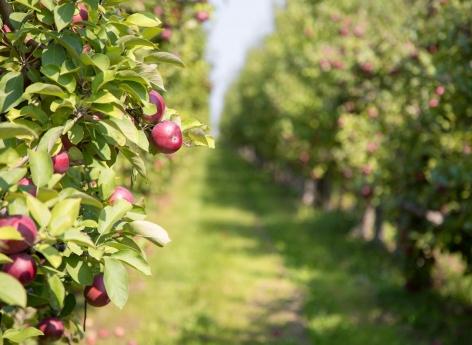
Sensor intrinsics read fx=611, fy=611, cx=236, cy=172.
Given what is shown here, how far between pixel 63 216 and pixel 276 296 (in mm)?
8097

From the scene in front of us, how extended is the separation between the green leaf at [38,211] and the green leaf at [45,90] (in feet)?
1.37

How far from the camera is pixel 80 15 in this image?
237 cm

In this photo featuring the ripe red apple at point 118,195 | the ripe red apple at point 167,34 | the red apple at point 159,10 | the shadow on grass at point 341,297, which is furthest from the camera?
the shadow on grass at point 341,297

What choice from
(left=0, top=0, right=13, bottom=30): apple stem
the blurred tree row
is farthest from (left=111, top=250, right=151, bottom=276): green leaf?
the blurred tree row

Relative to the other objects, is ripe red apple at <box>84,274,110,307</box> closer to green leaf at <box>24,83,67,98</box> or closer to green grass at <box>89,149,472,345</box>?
green leaf at <box>24,83,67,98</box>

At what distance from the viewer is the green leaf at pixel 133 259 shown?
2105mm

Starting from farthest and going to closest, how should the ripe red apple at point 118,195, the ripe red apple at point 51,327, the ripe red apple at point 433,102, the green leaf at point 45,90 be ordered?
the ripe red apple at point 433,102
the ripe red apple at point 51,327
the ripe red apple at point 118,195
the green leaf at point 45,90

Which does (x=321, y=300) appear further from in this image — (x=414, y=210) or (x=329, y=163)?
(x=329, y=163)

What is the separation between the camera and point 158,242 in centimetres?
224

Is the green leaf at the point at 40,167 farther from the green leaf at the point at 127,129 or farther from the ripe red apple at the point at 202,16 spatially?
the ripe red apple at the point at 202,16

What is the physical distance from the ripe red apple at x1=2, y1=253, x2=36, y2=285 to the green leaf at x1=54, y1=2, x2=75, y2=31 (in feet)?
2.67

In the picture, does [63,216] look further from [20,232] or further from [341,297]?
[341,297]

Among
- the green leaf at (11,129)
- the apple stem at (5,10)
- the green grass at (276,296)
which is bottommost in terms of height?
the green leaf at (11,129)

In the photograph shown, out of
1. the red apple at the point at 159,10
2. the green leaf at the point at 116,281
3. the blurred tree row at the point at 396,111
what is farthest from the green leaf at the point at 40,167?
the blurred tree row at the point at 396,111
